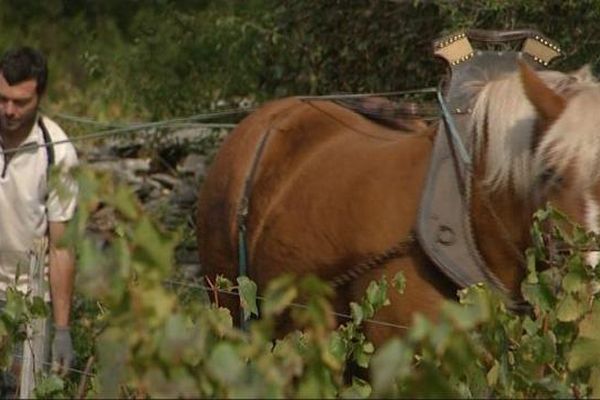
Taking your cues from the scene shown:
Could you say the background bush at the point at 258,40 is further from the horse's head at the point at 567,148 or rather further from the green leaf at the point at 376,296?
the green leaf at the point at 376,296

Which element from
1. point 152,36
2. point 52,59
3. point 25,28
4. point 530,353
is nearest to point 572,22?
point 152,36

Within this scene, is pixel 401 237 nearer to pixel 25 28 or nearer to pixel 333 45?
pixel 333 45

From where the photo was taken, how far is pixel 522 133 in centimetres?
495

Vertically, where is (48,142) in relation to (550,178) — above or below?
below

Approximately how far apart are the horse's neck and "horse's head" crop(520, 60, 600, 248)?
0.16 meters

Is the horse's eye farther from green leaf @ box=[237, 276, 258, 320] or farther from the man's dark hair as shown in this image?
the man's dark hair

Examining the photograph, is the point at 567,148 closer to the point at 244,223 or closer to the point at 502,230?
the point at 502,230

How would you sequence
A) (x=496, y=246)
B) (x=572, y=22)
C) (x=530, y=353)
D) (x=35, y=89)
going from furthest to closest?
(x=572, y=22)
(x=35, y=89)
(x=496, y=246)
(x=530, y=353)

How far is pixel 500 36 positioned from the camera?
5.77m

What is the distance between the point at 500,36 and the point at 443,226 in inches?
33.5

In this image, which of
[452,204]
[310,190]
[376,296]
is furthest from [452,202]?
[376,296]

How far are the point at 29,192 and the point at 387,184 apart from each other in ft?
4.30

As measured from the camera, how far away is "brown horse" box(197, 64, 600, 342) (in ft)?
15.8

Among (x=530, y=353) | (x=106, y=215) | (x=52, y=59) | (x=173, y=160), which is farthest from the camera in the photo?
(x=52, y=59)
